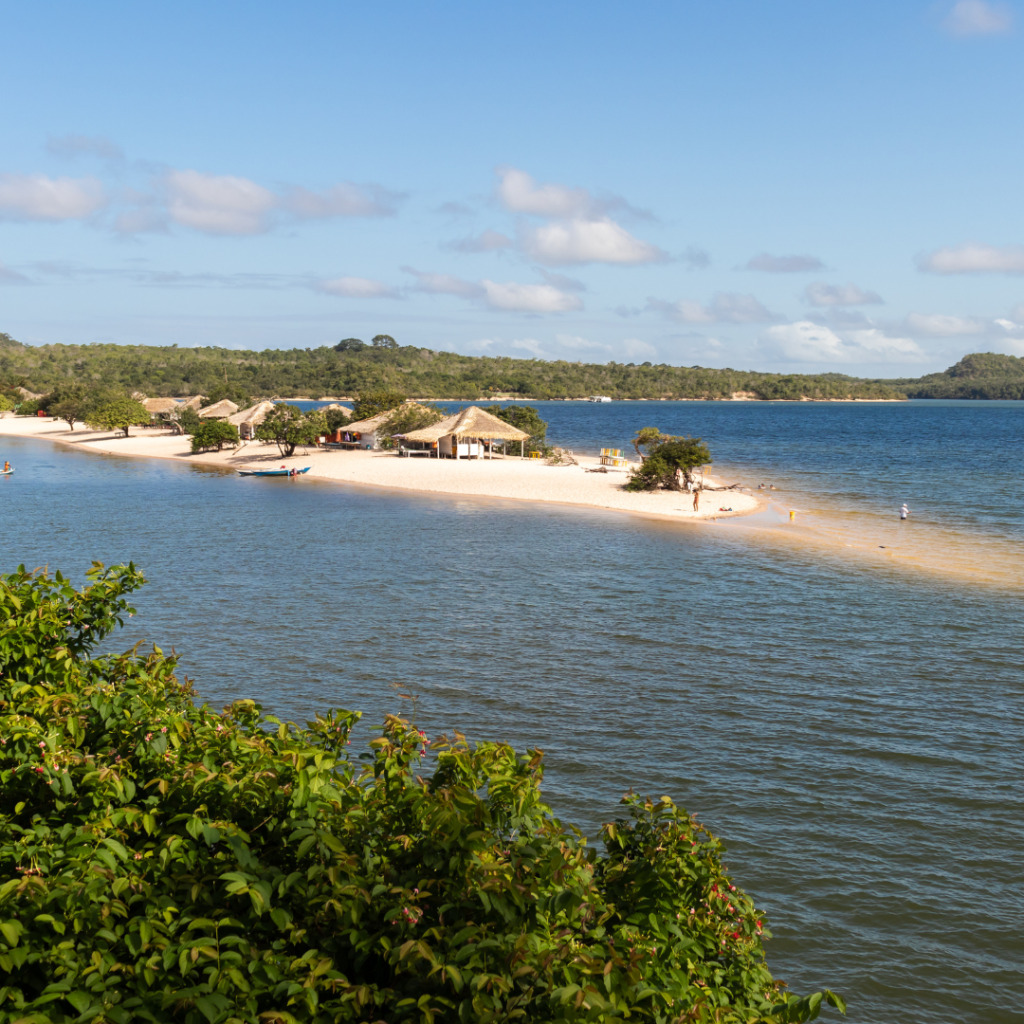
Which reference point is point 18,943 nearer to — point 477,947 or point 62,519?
point 477,947

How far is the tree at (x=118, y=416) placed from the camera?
93.1m

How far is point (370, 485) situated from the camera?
→ 5459cm

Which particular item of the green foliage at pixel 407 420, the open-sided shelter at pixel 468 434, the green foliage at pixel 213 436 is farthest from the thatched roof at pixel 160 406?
the open-sided shelter at pixel 468 434

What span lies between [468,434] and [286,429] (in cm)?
1489

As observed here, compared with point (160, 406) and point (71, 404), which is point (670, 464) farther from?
point (71, 404)

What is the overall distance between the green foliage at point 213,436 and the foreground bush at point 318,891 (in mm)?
76055

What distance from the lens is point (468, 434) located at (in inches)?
2569

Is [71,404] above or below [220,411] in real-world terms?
above

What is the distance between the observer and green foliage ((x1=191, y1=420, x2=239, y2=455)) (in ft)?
257

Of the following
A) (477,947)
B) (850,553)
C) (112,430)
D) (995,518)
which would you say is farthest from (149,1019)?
(112,430)

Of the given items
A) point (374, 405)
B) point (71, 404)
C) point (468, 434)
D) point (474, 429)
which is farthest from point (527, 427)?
point (71, 404)

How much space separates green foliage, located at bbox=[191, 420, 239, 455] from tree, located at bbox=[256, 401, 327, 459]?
7.98 meters

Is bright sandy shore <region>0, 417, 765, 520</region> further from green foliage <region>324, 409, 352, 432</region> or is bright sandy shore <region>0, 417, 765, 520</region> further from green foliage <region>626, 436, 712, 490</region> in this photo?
green foliage <region>324, 409, 352, 432</region>

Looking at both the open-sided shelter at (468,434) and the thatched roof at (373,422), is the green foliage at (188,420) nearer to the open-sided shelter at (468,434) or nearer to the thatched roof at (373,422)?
the thatched roof at (373,422)
